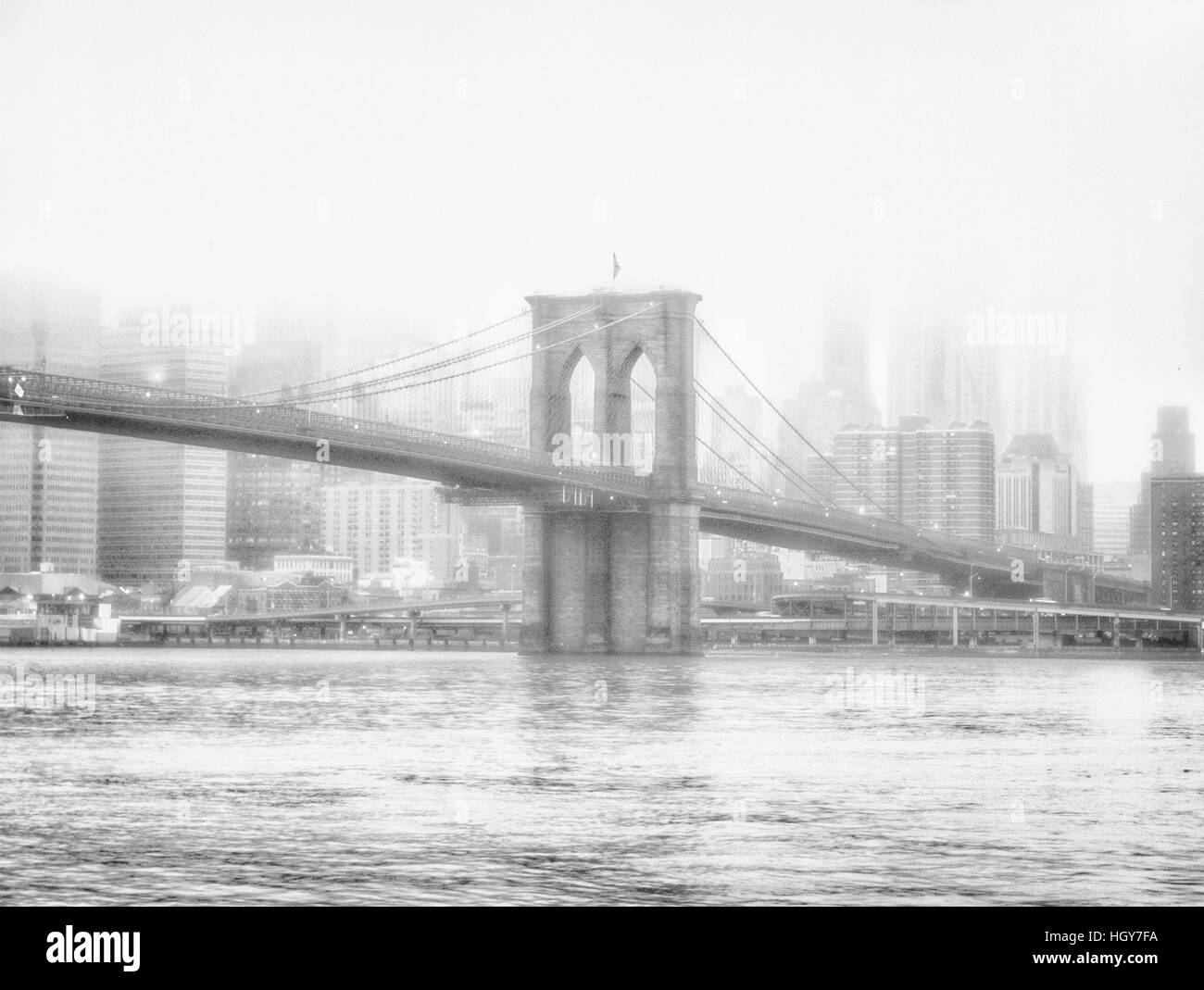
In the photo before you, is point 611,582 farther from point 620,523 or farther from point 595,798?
point 595,798

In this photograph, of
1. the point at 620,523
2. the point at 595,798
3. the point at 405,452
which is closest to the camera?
the point at 595,798

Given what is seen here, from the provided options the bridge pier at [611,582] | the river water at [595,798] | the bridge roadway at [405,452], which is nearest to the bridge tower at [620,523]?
the bridge pier at [611,582]

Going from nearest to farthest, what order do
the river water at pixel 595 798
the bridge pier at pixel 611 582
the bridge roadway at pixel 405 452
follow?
the river water at pixel 595 798, the bridge roadway at pixel 405 452, the bridge pier at pixel 611 582

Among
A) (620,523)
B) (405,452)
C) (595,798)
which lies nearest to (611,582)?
(620,523)

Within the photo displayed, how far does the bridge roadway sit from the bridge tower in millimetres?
1495

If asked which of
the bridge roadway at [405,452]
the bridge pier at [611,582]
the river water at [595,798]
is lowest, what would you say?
the river water at [595,798]

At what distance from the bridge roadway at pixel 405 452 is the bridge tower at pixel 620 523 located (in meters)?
1.49

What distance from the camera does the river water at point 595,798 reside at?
21.2 m

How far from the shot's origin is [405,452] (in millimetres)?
71812

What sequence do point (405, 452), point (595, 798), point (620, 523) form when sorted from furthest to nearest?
1. point (620, 523)
2. point (405, 452)
3. point (595, 798)

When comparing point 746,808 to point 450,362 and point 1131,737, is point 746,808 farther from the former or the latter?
point 450,362

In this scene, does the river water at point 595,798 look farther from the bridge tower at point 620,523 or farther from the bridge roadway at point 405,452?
the bridge tower at point 620,523

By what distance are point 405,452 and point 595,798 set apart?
43.3m

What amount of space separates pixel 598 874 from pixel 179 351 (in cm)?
16427
